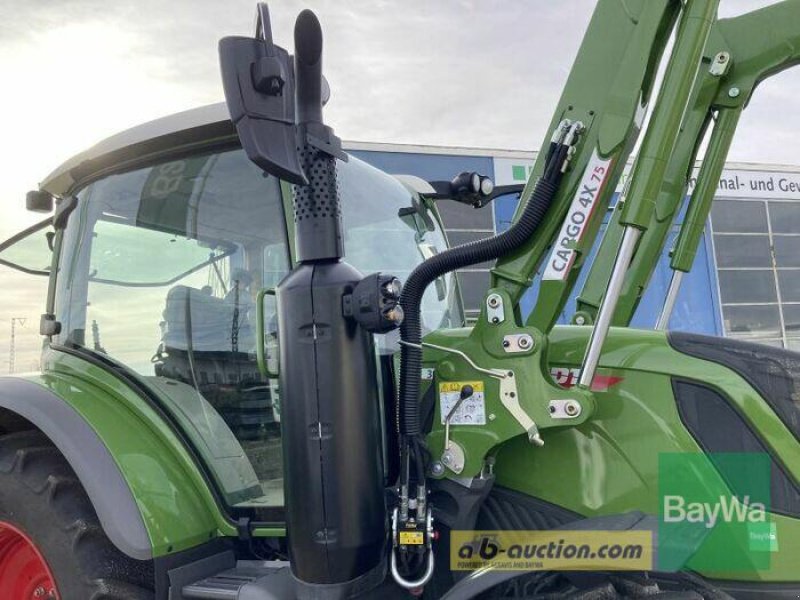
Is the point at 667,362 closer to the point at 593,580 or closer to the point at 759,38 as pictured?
the point at 593,580

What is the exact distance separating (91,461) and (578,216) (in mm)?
1771

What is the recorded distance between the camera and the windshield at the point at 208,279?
8.30ft

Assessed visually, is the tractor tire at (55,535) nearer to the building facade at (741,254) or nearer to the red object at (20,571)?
the red object at (20,571)

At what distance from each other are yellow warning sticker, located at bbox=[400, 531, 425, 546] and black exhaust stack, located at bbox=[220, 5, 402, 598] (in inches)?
2.8

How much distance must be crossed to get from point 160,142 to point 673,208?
2.05 metres

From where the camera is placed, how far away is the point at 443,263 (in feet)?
7.24

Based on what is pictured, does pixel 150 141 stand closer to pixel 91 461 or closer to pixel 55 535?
pixel 91 461

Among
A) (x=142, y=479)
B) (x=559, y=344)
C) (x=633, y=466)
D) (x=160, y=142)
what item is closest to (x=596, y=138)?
(x=559, y=344)

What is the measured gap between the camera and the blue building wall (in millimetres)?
13812

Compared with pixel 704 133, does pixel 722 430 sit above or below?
below

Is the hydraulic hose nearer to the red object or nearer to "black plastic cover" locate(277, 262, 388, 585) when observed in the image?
"black plastic cover" locate(277, 262, 388, 585)

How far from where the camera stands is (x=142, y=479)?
7.57ft

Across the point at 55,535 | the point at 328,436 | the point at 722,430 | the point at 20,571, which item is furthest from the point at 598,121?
the point at 20,571

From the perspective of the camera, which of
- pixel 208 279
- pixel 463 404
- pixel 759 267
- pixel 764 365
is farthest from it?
pixel 759 267
